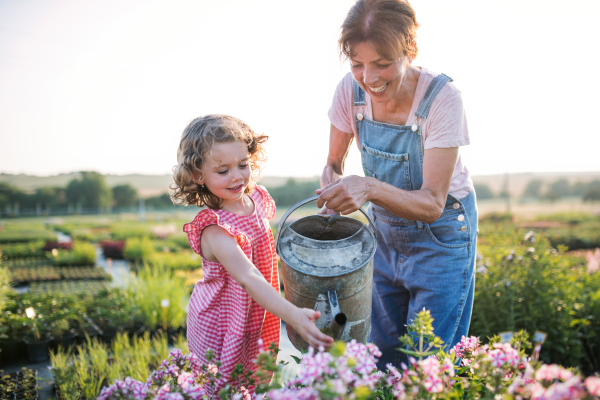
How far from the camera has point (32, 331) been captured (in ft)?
11.1

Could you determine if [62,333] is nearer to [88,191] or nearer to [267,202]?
[267,202]

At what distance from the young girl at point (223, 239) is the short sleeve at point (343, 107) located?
0.51 meters

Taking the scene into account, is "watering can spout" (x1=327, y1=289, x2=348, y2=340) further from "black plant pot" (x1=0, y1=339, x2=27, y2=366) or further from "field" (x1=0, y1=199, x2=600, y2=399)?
"black plant pot" (x1=0, y1=339, x2=27, y2=366)

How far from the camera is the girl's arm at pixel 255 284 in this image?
1078mm

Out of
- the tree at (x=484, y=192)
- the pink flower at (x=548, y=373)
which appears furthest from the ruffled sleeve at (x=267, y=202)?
the tree at (x=484, y=192)

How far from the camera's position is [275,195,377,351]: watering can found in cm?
124

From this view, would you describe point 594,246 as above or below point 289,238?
below

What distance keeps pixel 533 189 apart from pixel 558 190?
1.14m

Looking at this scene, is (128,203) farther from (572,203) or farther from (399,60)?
(399,60)

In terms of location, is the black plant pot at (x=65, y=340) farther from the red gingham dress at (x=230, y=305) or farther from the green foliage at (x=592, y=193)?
the green foliage at (x=592, y=193)

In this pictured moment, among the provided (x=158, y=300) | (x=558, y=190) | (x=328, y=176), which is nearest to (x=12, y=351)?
(x=158, y=300)

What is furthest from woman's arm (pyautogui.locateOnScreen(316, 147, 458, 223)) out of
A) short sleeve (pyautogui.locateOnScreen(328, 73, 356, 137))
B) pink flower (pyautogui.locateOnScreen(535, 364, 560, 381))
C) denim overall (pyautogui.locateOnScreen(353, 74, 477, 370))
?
pink flower (pyautogui.locateOnScreen(535, 364, 560, 381))

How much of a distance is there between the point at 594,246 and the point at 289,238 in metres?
9.41

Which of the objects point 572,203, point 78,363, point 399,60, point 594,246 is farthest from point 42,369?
point 572,203
